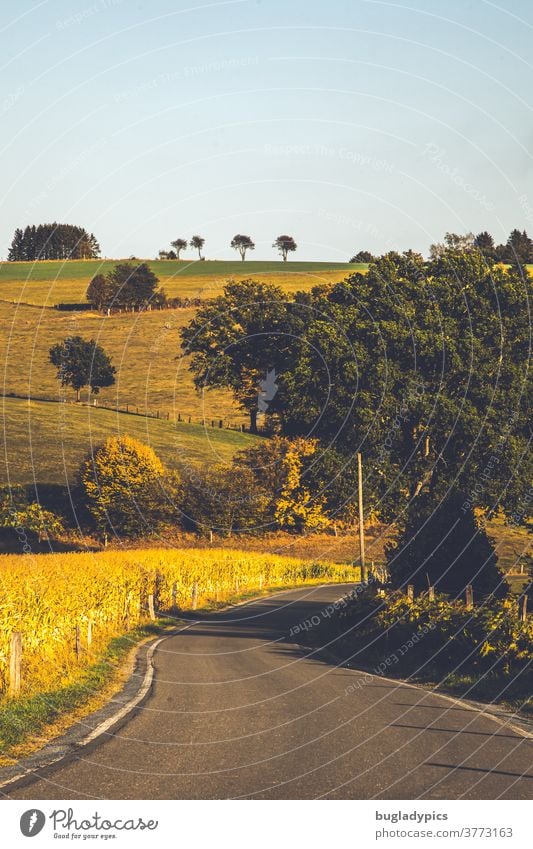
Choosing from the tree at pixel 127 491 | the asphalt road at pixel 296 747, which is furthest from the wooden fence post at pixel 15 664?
the tree at pixel 127 491

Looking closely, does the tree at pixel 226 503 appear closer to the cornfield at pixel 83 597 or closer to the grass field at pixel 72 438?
the grass field at pixel 72 438

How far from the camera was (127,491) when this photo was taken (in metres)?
70.5

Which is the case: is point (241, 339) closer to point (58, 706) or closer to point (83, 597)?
point (83, 597)

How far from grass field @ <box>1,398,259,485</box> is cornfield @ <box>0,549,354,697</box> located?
1184 inches

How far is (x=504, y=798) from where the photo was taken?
9.62 meters

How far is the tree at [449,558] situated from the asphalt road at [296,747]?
10.7 meters

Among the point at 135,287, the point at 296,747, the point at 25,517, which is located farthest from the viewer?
the point at 135,287

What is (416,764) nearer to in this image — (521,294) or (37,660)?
(37,660)

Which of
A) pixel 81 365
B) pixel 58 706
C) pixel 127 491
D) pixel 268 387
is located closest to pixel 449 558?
Result: pixel 58 706

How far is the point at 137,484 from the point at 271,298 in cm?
2384

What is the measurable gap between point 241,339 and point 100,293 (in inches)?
2744
